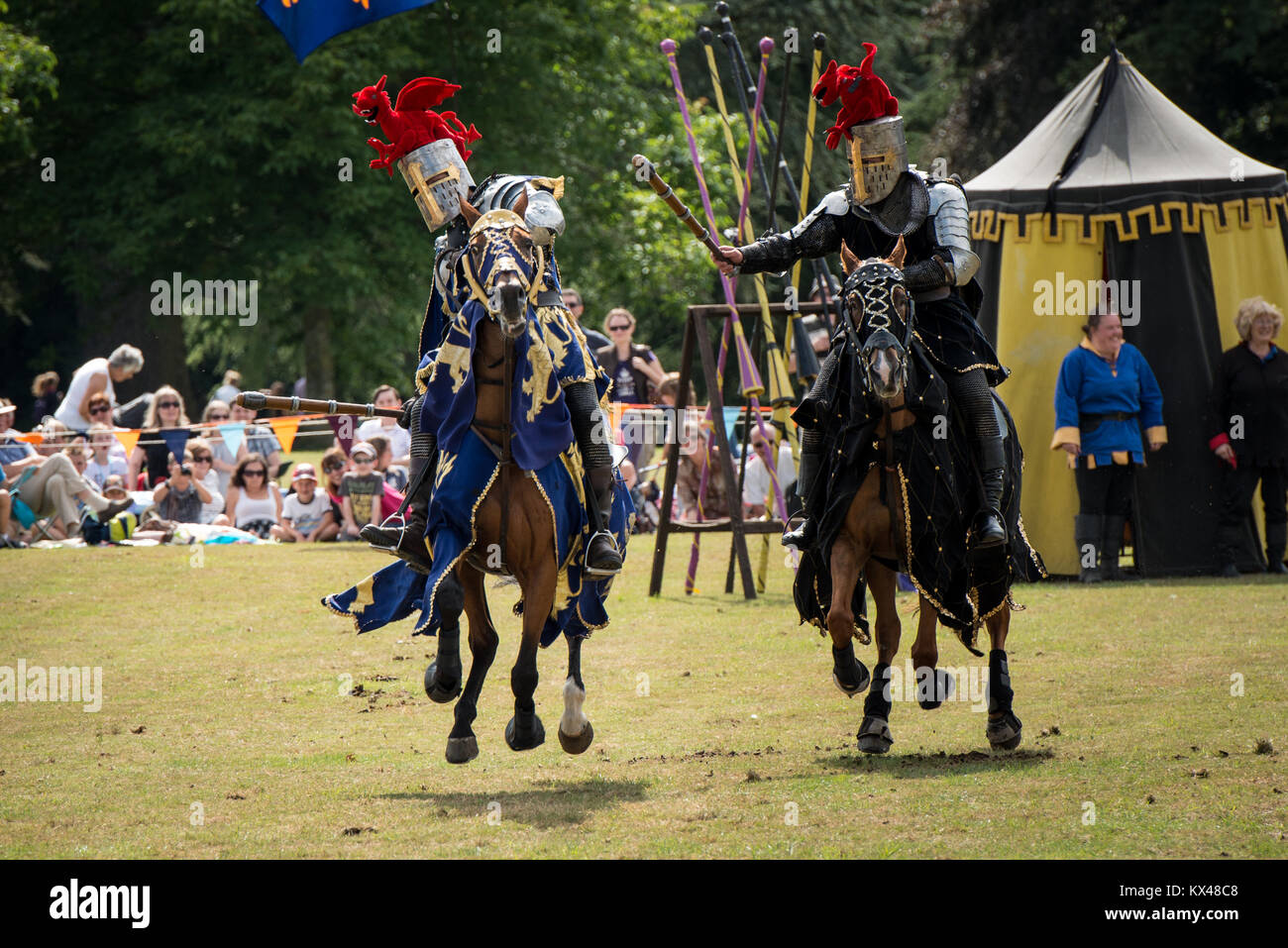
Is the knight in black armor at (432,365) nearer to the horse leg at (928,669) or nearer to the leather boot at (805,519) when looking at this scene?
the leather boot at (805,519)

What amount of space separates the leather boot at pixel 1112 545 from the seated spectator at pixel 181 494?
28.5 feet

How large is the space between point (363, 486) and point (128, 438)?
2.44 metres

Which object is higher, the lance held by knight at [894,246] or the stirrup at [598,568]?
the lance held by knight at [894,246]

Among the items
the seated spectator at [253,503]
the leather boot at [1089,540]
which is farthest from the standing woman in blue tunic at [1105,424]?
the seated spectator at [253,503]

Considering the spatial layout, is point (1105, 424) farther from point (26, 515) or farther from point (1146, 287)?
point (26, 515)

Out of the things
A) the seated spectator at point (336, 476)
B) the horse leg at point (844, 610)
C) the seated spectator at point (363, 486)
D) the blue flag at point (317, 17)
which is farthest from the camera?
the seated spectator at point (336, 476)

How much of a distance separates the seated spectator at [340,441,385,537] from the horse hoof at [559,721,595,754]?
937 cm

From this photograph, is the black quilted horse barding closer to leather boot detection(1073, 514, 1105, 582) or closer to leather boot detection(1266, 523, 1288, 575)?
leather boot detection(1073, 514, 1105, 582)

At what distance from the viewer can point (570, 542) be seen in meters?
8.07

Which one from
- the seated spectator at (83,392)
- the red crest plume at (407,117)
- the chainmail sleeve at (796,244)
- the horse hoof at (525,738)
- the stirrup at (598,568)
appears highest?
the red crest plume at (407,117)

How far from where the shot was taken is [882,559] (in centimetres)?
834

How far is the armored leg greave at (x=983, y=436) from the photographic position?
8.31 meters
